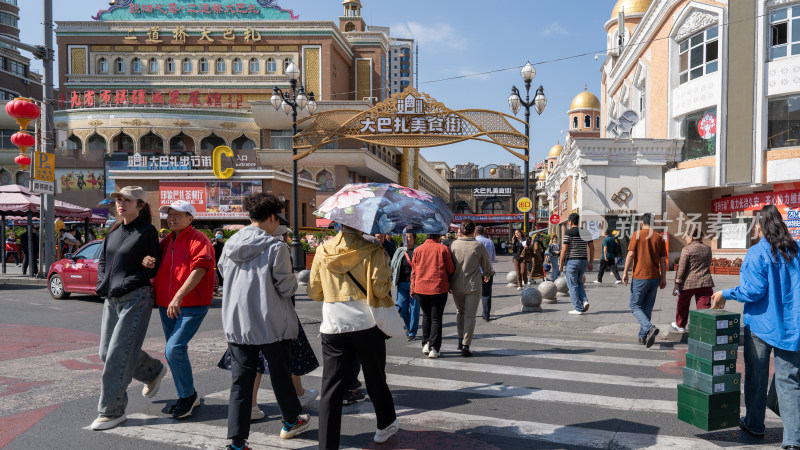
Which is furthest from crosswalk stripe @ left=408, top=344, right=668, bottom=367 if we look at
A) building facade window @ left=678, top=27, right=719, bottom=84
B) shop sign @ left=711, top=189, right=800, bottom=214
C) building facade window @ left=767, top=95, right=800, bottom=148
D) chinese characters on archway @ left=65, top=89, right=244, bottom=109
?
chinese characters on archway @ left=65, top=89, right=244, bottom=109

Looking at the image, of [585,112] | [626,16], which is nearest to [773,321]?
[626,16]

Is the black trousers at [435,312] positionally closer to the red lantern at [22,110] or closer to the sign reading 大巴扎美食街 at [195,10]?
the red lantern at [22,110]

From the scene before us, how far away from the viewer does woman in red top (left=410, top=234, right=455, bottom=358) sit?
25.1 ft

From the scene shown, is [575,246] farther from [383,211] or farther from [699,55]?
[699,55]

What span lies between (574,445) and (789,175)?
2256 cm

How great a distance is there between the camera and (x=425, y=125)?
21172mm

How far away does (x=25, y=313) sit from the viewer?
11.5m

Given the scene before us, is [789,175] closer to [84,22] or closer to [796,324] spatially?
[796,324]

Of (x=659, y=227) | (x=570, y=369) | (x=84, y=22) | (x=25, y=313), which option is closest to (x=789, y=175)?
(x=659, y=227)

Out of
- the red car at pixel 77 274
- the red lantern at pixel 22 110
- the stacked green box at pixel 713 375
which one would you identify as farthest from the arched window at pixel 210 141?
the stacked green box at pixel 713 375

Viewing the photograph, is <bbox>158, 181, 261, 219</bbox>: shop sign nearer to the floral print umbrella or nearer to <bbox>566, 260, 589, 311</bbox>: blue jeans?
<bbox>566, 260, 589, 311</bbox>: blue jeans

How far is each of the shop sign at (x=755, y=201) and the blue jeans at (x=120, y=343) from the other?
23009mm

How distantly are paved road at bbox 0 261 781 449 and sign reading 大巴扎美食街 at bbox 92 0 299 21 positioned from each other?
54166 millimetres

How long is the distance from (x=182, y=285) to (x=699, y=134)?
2608 centimetres
